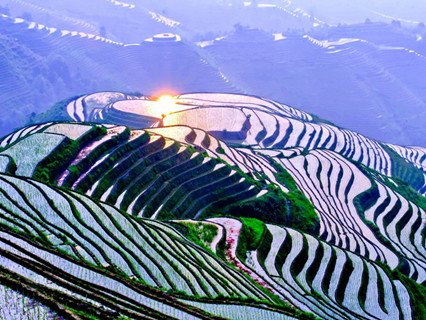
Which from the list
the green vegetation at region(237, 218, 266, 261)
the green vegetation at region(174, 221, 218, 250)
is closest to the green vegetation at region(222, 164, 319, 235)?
the green vegetation at region(237, 218, 266, 261)

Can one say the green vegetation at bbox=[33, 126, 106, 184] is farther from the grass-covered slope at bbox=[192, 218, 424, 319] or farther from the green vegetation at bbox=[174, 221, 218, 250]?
the grass-covered slope at bbox=[192, 218, 424, 319]

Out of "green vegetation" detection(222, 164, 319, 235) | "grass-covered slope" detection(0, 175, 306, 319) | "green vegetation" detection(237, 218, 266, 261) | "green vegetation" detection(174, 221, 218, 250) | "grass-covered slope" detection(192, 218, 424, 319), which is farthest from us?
"green vegetation" detection(222, 164, 319, 235)

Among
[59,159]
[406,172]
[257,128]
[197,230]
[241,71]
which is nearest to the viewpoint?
[197,230]

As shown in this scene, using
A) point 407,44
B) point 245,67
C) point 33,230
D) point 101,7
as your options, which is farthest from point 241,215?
point 101,7

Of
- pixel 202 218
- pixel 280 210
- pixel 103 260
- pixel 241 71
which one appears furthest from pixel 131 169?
pixel 241 71

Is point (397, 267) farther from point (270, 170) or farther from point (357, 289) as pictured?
point (270, 170)

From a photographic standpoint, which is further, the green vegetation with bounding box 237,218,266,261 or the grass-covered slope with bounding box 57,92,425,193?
the grass-covered slope with bounding box 57,92,425,193

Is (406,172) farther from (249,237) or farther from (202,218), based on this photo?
(249,237)

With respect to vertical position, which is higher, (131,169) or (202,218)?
(131,169)
